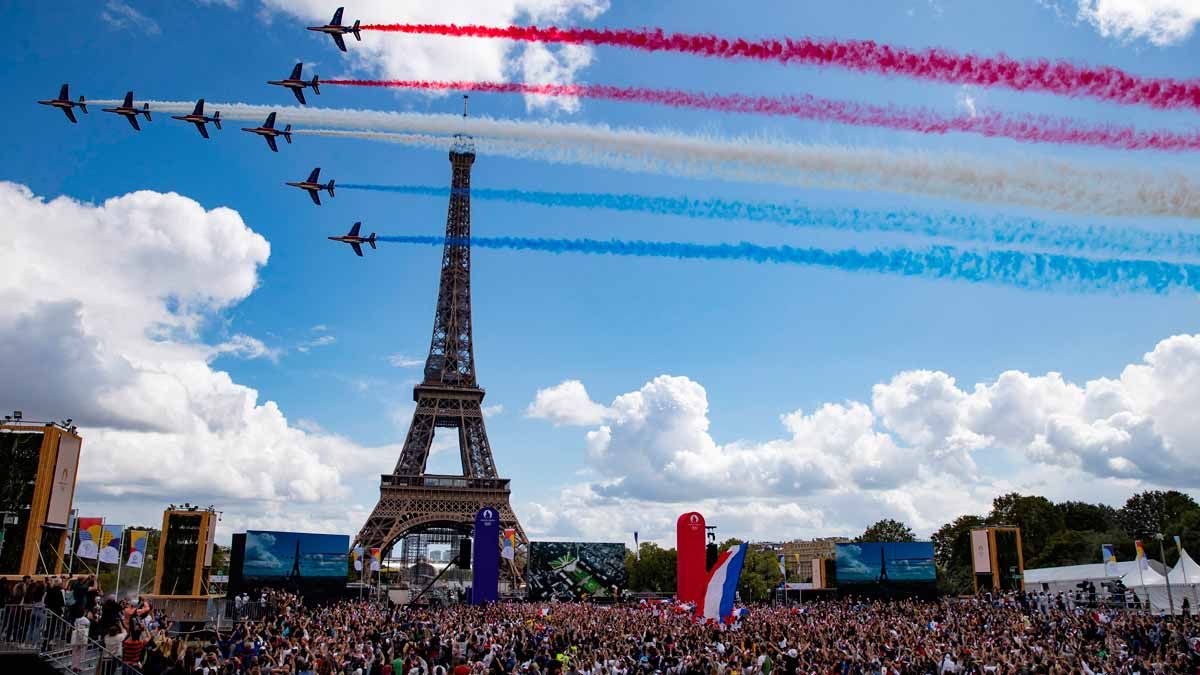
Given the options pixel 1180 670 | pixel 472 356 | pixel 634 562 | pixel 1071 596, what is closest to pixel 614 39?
pixel 1180 670

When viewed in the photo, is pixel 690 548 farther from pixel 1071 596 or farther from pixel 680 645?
pixel 1071 596

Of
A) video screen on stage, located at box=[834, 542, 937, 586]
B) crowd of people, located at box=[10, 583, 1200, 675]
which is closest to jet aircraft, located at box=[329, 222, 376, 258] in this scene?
crowd of people, located at box=[10, 583, 1200, 675]

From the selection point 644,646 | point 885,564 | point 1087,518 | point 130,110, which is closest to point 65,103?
point 130,110

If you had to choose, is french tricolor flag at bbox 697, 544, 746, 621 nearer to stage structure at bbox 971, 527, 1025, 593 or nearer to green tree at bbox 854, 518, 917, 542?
stage structure at bbox 971, 527, 1025, 593

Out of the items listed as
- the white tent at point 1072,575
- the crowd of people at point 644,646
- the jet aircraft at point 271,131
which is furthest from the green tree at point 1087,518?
the jet aircraft at point 271,131

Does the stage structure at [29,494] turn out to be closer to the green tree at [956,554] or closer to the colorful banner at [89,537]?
the colorful banner at [89,537]

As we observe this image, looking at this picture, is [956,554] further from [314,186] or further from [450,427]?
[314,186]
